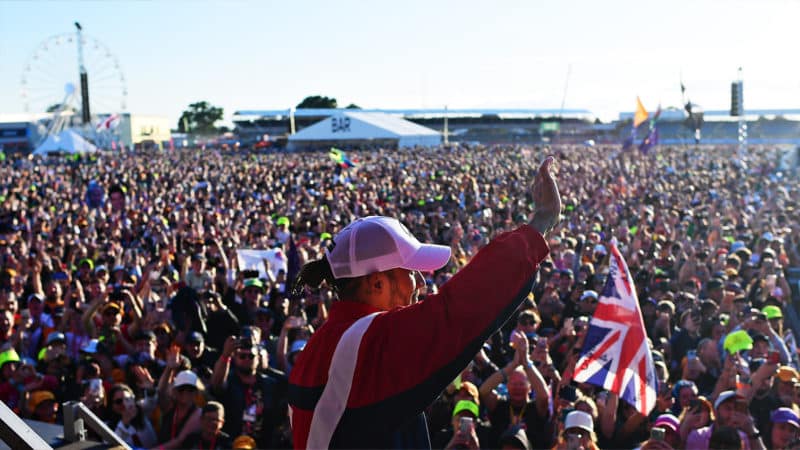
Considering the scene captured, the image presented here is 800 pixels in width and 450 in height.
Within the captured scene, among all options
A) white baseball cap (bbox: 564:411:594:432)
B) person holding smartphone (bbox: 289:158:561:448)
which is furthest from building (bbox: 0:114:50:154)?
person holding smartphone (bbox: 289:158:561:448)

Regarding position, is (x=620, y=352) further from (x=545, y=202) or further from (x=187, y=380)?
(x=545, y=202)

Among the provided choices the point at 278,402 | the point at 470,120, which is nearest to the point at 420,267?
the point at 278,402

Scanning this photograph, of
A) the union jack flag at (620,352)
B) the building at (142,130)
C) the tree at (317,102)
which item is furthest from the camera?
the tree at (317,102)

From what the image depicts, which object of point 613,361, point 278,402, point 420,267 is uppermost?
point 420,267

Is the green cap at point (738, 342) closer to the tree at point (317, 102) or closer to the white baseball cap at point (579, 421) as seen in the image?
the white baseball cap at point (579, 421)

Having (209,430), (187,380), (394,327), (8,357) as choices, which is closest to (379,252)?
(394,327)

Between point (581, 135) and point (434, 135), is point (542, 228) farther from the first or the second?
point (581, 135)

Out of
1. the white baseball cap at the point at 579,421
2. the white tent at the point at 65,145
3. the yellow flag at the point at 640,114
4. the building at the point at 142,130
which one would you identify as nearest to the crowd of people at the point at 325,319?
the white baseball cap at the point at 579,421

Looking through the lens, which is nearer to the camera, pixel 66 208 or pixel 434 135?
pixel 66 208

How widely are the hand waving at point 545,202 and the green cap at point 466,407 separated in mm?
3034

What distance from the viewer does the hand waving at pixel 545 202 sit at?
1718 mm

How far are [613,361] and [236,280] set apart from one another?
5.80 meters

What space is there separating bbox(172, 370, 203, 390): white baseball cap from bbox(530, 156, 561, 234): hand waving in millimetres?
3758

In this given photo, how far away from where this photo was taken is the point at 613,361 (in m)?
4.72
